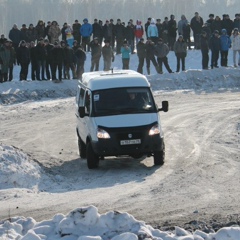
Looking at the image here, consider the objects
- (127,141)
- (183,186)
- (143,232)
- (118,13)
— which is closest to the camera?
(143,232)

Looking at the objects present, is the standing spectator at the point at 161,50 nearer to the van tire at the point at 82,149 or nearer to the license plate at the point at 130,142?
the van tire at the point at 82,149

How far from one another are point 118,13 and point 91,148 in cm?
7264

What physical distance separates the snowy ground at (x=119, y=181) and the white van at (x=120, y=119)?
539 millimetres

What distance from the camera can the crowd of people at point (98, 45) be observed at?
112 feet

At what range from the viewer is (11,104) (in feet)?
105

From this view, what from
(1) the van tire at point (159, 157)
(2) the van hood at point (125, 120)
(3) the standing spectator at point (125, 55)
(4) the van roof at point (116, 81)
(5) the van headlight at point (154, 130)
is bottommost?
(1) the van tire at point (159, 157)

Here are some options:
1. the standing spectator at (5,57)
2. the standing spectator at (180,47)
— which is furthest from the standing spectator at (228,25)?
the standing spectator at (5,57)

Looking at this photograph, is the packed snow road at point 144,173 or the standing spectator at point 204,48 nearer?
the packed snow road at point 144,173

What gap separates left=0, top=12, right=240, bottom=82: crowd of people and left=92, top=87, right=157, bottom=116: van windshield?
14766 millimetres

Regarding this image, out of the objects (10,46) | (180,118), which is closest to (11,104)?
(10,46)

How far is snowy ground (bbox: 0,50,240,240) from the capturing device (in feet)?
38.3

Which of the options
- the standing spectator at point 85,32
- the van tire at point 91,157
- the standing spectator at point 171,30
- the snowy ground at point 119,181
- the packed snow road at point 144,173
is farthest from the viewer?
the standing spectator at point 171,30

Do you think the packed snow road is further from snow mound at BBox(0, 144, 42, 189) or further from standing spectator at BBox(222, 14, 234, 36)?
standing spectator at BBox(222, 14, 234, 36)

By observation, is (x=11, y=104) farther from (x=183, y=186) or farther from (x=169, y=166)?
(x=183, y=186)
